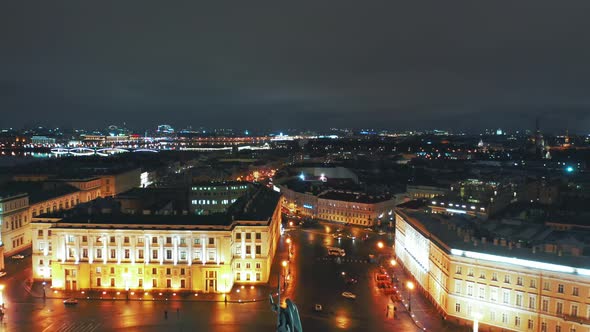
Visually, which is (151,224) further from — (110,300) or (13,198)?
(13,198)

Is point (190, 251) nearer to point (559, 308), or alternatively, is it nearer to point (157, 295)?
point (157, 295)

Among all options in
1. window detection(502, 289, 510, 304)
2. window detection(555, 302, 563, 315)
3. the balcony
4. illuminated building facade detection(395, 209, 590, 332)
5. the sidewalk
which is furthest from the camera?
the sidewalk

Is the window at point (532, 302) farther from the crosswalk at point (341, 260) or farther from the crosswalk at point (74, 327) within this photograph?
the crosswalk at point (74, 327)

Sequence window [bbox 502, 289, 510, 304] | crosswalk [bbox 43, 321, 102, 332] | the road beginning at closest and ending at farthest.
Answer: window [bbox 502, 289, 510, 304], crosswalk [bbox 43, 321, 102, 332], the road

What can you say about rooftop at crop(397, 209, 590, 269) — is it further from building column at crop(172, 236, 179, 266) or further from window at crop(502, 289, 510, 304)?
building column at crop(172, 236, 179, 266)

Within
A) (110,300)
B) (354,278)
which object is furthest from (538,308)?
(110,300)

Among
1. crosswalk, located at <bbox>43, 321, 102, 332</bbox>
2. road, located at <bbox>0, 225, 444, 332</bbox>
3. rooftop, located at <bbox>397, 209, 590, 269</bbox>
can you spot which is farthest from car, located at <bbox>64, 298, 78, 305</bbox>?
rooftop, located at <bbox>397, 209, 590, 269</bbox>

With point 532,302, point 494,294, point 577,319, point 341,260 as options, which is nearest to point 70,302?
point 341,260
